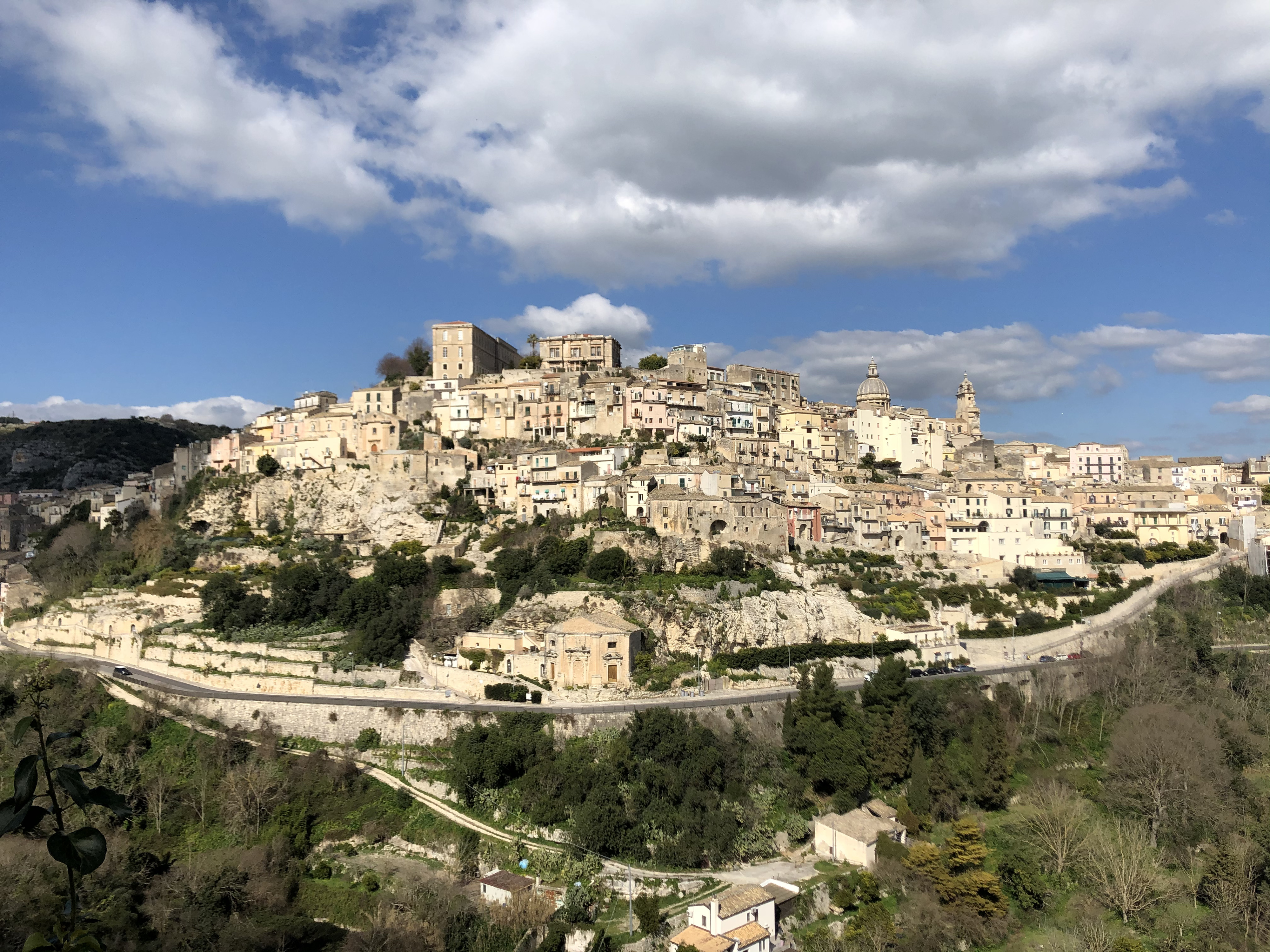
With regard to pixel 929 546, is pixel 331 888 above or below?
below

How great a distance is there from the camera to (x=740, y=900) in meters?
25.4

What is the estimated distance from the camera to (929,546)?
179ft

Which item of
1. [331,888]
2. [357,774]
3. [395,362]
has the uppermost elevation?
[395,362]

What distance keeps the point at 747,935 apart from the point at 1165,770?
18.4 m

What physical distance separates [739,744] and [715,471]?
20110 millimetres

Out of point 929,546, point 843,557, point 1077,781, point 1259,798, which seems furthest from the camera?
point 929,546

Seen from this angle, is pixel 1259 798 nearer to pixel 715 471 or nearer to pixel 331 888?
pixel 715 471

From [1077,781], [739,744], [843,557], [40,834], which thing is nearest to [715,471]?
[843,557]

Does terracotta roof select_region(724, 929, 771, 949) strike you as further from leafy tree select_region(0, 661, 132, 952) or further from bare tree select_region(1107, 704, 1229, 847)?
leafy tree select_region(0, 661, 132, 952)

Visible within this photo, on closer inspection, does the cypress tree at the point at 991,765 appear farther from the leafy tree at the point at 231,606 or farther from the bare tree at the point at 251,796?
the leafy tree at the point at 231,606

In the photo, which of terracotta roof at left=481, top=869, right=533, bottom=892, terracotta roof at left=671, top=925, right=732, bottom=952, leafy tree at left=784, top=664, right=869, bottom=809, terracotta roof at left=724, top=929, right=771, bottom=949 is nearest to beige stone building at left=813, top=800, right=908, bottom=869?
leafy tree at left=784, top=664, right=869, bottom=809

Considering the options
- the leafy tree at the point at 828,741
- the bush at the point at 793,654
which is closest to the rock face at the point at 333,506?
the bush at the point at 793,654

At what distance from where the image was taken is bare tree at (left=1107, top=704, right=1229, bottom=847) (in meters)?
31.6

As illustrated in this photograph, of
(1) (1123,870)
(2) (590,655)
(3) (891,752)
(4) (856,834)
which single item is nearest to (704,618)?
(2) (590,655)
